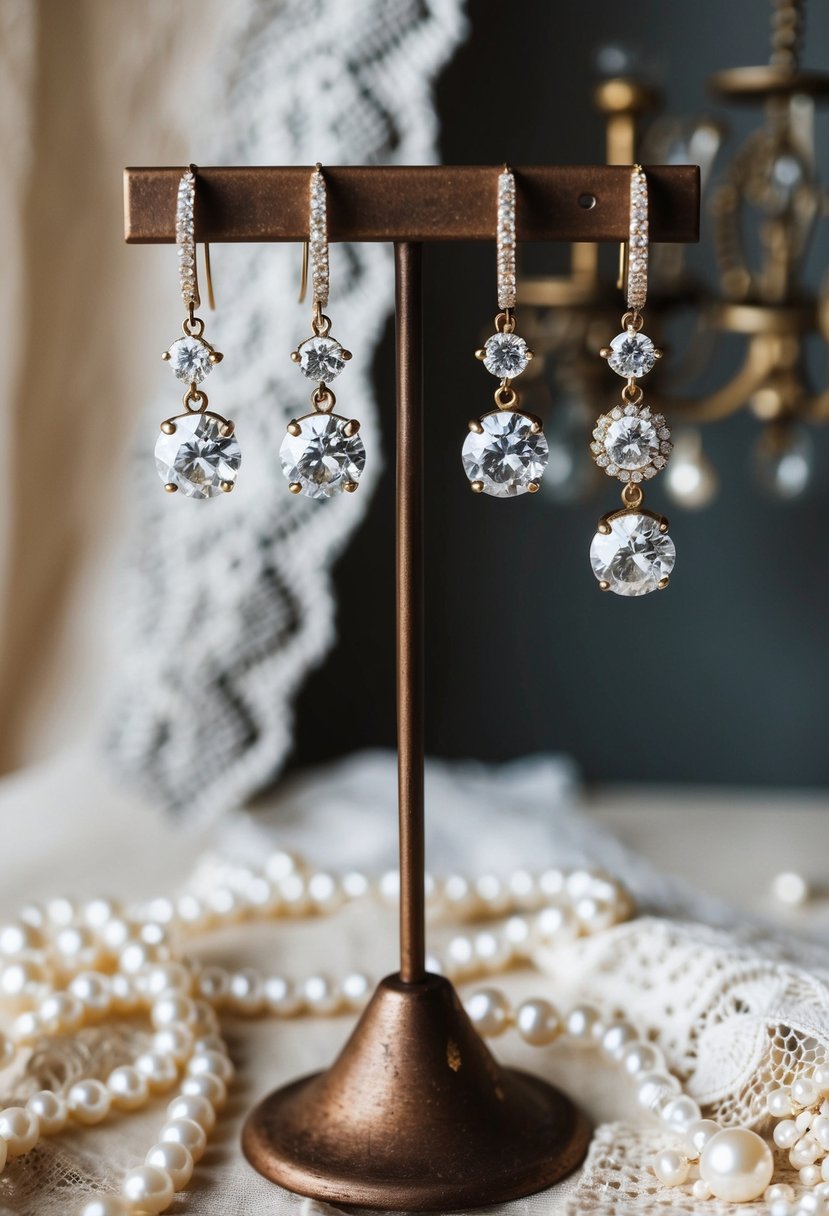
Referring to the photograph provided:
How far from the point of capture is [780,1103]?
635 mm

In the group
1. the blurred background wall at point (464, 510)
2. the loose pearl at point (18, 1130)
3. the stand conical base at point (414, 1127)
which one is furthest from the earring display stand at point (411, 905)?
the blurred background wall at point (464, 510)

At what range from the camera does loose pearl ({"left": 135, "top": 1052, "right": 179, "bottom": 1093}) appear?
718 mm

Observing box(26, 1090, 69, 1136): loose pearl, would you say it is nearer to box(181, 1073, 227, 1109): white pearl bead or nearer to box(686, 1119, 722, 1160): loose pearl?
box(181, 1073, 227, 1109): white pearl bead

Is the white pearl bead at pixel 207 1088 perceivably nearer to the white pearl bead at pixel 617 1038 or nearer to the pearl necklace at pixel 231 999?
the pearl necklace at pixel 231 999

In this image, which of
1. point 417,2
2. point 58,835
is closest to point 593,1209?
point 58,835

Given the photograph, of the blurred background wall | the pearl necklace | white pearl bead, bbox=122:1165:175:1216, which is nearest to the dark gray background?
the blurred background wall

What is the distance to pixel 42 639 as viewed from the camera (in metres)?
1.11

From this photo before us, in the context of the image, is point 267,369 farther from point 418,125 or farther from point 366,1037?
point 366,1037

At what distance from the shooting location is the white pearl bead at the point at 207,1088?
698mm

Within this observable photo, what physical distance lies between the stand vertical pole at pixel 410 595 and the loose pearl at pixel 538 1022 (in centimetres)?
12

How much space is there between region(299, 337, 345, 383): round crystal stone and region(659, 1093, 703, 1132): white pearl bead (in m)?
0.38

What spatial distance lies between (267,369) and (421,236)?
1.40ft

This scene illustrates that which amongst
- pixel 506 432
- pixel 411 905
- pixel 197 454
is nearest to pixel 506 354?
pixel 506 432

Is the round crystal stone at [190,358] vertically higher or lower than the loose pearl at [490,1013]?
higher
